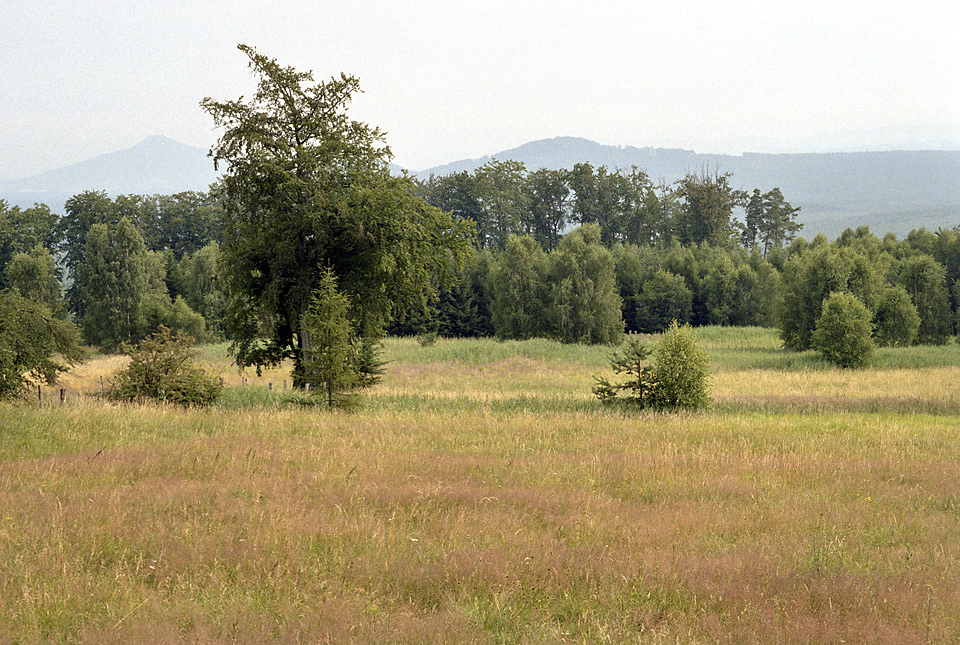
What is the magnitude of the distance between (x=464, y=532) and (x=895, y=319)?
6603 cm

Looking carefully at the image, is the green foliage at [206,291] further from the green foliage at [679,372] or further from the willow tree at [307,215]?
the green foliage at [679,372]

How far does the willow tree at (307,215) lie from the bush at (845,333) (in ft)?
102

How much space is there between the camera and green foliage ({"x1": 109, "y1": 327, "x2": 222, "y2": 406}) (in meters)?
19.7

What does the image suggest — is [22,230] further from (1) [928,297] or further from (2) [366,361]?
(1) [928,297]

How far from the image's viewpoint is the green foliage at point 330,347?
17.3m

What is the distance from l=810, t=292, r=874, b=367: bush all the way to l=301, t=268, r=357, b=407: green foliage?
122 feet

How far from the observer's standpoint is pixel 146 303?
63.7 metres

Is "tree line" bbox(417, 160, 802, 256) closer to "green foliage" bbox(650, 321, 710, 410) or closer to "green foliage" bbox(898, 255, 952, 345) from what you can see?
"green foliage" bbox(898, 255, 952, 345)

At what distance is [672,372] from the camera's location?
21.1 m

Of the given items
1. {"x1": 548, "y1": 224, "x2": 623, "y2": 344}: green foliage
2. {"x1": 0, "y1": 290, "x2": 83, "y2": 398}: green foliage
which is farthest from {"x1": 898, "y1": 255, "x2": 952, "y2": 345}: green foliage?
{"x1": 0, "y1": 290, "x2": 83, "y2": 398}: green foliage

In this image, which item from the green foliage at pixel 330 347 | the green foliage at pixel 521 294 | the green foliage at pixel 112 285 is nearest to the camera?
the green foliage at pixel 330 347

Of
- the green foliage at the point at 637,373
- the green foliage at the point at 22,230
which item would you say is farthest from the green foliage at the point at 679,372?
the green foliage at the point at 22,230

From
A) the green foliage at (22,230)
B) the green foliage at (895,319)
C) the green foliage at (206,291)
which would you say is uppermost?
the green foliage at (22,230)

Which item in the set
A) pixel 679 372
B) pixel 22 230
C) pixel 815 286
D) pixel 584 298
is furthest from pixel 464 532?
pixel 22 230
